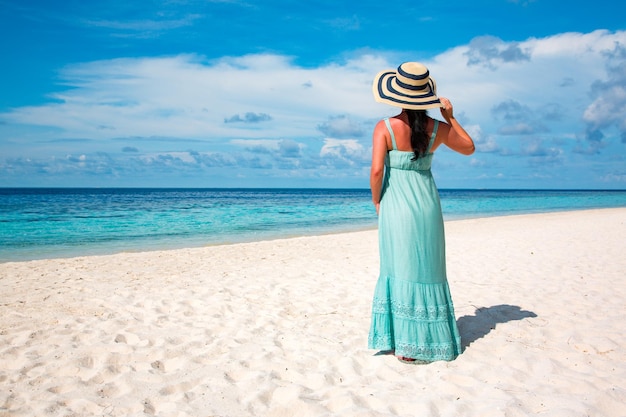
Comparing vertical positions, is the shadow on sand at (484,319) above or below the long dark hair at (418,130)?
below

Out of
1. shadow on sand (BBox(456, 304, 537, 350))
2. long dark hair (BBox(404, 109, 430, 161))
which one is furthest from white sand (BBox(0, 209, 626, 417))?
long dark hair (BBox(404, 109, 430, 161))

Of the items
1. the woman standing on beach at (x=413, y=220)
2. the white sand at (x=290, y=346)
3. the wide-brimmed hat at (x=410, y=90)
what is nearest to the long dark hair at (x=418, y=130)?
the woman standing on beach at (x=413, y=220)

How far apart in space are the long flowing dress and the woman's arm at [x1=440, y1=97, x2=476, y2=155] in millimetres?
114

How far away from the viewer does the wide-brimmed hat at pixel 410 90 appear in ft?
11.8

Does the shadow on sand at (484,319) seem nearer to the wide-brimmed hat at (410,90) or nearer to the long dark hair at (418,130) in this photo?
the long dark hair at (418,130)

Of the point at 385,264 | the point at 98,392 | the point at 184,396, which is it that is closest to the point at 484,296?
the point at 385,264

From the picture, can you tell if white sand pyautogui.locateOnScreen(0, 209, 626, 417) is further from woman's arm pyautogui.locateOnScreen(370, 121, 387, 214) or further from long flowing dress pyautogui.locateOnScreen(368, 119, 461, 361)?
woman's arm pyautogui.locateOnScreen(370, 121, 387, 214)

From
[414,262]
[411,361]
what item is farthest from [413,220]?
[411,361]

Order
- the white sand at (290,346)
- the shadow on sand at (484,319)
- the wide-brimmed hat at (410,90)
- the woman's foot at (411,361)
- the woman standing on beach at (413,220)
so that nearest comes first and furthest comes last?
the white sand at (290,346), the wide-brimmed hat at (410,90), the woman standing on beach at (413,220), the woman's foot at (411,361), the shadow on sand at (484,319)

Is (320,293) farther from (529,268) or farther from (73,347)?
(529,268)

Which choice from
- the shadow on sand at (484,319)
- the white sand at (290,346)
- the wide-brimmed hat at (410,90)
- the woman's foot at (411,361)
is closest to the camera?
the white sand at (290,346)

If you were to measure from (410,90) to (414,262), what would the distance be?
1.44 meters

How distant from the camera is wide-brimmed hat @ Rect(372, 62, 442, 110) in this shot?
11.8ft

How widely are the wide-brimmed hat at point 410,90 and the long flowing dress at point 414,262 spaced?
21cm
